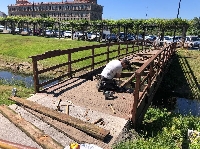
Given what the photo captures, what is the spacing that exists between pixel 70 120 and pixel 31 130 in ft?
3.02

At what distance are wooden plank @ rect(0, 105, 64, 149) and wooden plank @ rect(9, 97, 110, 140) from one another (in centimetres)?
52

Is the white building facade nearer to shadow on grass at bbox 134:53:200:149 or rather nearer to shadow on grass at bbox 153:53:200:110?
shadow on grass at bbox 134:53:200:149

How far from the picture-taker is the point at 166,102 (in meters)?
15.7

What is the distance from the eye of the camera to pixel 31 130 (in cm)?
528

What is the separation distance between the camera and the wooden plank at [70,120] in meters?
5.25

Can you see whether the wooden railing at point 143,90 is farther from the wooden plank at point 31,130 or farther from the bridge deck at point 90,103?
the wooden plank at point 31,130

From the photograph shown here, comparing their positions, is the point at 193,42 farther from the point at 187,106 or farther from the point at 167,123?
the point at 167,123

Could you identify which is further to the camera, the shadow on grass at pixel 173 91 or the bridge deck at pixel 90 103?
the shadow on grass at pixel 173 91

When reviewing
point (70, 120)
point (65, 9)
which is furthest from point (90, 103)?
point (65, 9)

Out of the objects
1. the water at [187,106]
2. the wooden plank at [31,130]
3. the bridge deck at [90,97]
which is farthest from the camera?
the water at [187,106]

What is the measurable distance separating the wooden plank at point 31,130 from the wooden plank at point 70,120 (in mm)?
522

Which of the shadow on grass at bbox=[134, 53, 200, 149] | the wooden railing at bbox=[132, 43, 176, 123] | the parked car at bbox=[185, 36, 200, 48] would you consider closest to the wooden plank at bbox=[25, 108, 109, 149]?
the wooden railing at bbox=[132, 43, 176, 123]

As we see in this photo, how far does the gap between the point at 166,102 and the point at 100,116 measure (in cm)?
1037

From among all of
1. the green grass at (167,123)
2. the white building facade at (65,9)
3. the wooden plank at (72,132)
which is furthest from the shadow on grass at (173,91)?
the white building facade at (65,9)
